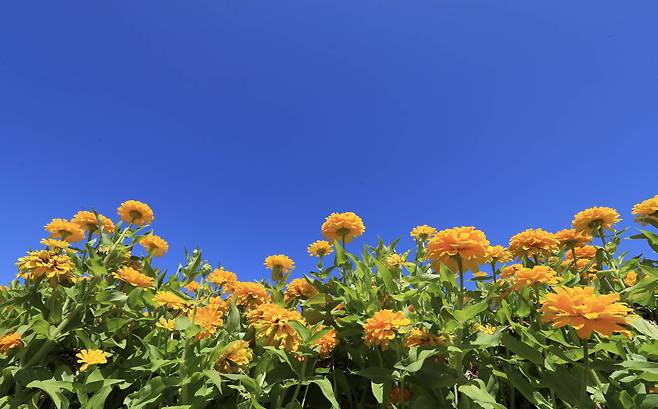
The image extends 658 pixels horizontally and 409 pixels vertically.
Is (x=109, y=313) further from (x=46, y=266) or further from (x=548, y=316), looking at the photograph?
(x=548, y=316)

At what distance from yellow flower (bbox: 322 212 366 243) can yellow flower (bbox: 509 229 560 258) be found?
111 centimetres

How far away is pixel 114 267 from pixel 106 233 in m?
→ 0.34

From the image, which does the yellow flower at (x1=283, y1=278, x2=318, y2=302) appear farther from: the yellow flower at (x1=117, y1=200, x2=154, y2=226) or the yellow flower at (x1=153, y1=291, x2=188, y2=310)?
the yellow flower at (x1=117, y1=200, x2=154, y2=226)

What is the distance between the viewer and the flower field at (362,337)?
1.65 meters

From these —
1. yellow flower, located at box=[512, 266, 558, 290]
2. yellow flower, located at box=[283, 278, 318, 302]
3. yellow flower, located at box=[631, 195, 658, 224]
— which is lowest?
yellow flower, located at box=[512, 266, 558, 290]

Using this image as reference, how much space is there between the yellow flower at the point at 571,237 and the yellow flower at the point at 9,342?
3.68 metres

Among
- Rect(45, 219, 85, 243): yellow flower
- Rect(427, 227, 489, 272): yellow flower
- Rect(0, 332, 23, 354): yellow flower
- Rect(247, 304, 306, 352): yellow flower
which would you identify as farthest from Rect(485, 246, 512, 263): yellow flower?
Rect(45, 219, 85, 243): yellow flower

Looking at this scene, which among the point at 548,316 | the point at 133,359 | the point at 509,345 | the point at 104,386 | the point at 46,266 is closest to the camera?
the point at 548,316

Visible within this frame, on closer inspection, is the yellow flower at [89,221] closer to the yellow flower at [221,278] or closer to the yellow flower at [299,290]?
the yellow flower at [221,278]

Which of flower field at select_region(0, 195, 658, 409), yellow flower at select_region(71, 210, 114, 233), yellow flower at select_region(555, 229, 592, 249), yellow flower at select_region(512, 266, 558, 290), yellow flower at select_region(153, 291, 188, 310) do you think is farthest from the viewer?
yellow flower at select_region(71, 210, 114, 233)

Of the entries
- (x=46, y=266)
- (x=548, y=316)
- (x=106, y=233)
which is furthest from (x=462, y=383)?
(x=106, y=233)

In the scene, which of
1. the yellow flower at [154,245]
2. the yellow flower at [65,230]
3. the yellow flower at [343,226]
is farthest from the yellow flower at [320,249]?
the yellow flower at [65,230]

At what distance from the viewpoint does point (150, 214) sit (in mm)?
3471

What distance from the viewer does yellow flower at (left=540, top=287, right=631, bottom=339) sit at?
1.41 meters
